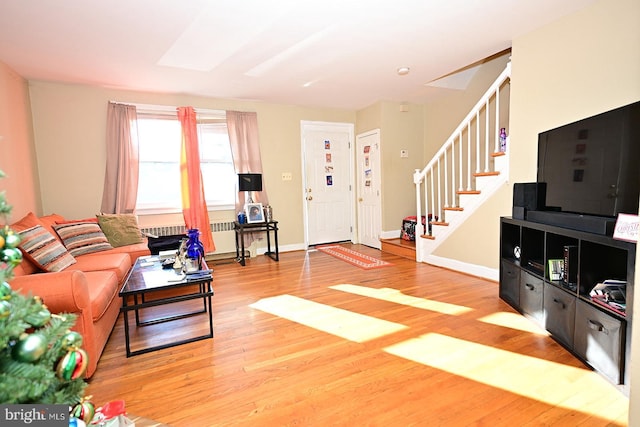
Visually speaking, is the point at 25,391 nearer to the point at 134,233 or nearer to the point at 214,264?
the point at 134,233

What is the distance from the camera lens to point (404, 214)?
556 cm

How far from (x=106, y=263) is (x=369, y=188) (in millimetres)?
4073

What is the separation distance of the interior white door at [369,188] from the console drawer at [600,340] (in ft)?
11.6

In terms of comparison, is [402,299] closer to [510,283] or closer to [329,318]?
[329,318]

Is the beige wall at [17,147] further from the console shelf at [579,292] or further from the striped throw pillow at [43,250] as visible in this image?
the console shelf at [579,292]

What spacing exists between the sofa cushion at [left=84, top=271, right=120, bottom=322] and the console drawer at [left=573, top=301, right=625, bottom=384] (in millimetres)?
2969

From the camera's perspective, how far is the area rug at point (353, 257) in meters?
4.39

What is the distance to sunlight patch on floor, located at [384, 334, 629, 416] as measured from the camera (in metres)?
1.63

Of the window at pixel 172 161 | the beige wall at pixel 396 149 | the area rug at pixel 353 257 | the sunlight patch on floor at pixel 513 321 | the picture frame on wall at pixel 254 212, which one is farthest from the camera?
the beige wall at pixel 396 149

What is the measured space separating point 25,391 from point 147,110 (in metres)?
4.43

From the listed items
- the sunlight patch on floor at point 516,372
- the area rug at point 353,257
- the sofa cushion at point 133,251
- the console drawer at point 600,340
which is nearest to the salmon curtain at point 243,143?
the area rug at point 353,257

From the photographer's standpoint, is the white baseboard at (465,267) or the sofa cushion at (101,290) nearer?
the sofa cushion at (101,290)

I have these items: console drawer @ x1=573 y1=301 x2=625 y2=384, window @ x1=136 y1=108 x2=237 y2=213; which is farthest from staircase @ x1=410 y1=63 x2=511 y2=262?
window @ x1=136 y1=108 x2=237 y2=213

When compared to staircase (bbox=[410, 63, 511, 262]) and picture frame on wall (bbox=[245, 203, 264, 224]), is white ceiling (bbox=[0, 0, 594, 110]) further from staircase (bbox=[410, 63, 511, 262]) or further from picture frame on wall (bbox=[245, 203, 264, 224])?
picture frame on wall (bbox=[245, 203, 264, 224])
